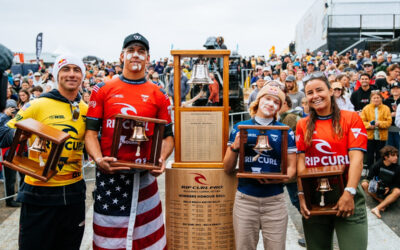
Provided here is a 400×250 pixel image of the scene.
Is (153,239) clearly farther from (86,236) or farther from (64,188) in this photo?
(86,236)

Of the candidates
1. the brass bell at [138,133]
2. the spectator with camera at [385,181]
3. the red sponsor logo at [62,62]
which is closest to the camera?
the brass bell at [138,133]

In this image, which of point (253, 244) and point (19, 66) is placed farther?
point (19, 66)

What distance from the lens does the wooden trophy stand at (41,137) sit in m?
2.19

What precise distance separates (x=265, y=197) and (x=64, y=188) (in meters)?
1.66

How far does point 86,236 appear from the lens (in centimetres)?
419

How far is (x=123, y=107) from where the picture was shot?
2.57 meters

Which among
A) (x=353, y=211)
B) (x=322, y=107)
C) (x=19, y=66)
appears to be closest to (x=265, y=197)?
(x=353, y=211)

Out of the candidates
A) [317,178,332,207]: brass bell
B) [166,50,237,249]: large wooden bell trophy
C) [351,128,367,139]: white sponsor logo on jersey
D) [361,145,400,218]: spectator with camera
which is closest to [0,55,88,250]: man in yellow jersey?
[166,50,237,249]: large wooden bell trophy

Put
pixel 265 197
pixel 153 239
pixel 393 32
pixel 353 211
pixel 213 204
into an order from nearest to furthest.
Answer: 1. pixel 353 211
2. pixel 265 197
3. pixel 153 239
4. pixel 213 204
5. pixel 393 32

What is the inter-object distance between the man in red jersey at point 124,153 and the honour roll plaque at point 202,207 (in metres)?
0.50

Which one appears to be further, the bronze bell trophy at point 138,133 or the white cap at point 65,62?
the white cap at point 65,62

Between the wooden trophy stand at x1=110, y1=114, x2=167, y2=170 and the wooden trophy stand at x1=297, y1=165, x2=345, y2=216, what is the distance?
3.81ft

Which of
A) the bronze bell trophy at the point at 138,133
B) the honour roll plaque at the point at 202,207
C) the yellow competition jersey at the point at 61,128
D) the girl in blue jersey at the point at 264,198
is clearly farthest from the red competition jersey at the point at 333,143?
the yellow competition jersey at the point at 61,128

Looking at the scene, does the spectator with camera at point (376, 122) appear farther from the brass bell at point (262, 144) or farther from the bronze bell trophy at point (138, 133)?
the bronze bell trophy at point (138, 133)
